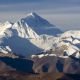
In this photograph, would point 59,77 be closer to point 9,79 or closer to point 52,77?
point 52,77

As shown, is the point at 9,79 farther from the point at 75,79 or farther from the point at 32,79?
the point at 75,79

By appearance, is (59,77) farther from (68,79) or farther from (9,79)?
(9,79)

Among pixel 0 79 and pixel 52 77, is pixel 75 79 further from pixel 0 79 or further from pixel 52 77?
pixel 0 79

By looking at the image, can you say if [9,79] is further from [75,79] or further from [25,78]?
[75,79]

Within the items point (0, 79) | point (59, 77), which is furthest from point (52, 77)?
point (0, 79)

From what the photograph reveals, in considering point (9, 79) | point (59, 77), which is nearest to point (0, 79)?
point (9, 79)
